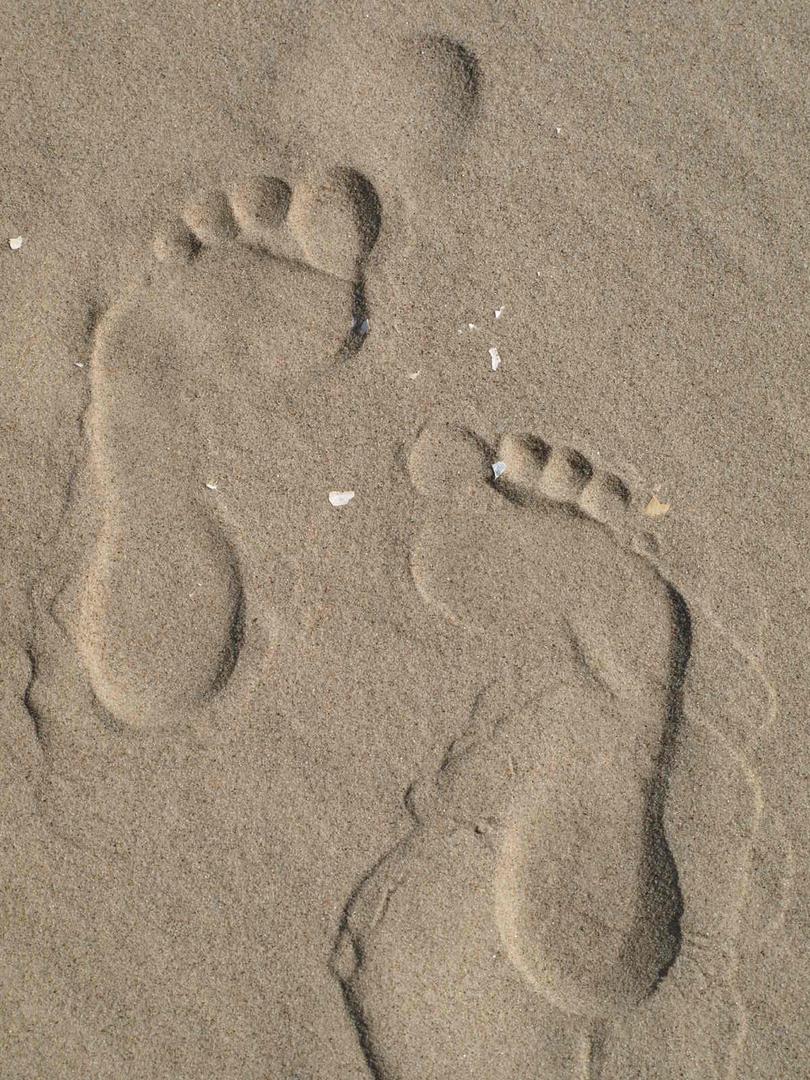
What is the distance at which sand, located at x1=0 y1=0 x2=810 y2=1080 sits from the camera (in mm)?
1747

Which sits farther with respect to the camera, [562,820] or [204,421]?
[204,421]

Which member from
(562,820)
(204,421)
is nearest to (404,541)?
(204,421)

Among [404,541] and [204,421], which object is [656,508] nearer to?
[404,541]

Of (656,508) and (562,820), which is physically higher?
(656,508)

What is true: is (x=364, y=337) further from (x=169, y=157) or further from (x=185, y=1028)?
(x=185, y=1028)

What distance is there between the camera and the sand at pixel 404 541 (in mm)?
1747

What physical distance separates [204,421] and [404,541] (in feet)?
1.31

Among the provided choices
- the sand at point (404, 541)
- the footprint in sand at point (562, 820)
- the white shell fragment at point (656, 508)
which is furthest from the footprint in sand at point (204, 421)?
the white shell fragment at point (656, 508)

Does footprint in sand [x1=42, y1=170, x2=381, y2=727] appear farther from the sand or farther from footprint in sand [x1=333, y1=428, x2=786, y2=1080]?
footprint in sand [x1=333, y1=428, x2=786, y2=1080]

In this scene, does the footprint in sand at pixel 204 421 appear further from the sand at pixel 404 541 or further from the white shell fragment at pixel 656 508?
the white shell fragment at pixel 656 508

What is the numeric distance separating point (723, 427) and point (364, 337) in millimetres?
632

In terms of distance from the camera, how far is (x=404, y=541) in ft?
6.02

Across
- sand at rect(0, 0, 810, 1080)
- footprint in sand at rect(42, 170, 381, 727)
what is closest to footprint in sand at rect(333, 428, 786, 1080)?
sand at rect(0, 0, 810, 1080)

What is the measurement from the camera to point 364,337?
74.2 inches
